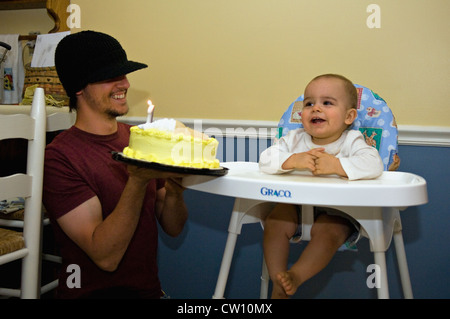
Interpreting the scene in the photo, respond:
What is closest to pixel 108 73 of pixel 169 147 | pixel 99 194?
pixel 99 194

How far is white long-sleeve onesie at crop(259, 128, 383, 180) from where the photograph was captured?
0.99 metres

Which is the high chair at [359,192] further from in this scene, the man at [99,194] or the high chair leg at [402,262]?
the man at [99,194]

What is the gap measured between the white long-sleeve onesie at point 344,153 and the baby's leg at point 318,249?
15 centimetres

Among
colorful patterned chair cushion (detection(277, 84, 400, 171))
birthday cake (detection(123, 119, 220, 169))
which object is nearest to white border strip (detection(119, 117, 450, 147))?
colorful patterned chair cushion (detection(277, 84, 400, 171))

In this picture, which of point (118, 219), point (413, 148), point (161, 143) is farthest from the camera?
point (413, 148)

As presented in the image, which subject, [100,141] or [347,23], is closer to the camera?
[100,141]

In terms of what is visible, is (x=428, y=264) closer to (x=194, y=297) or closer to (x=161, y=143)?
(x=194, y=297)

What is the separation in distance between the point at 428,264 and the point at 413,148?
0.42m

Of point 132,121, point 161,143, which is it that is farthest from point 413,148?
point 132,121

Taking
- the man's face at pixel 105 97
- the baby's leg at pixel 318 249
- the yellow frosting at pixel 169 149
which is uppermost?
the man's face at pixel 105 97

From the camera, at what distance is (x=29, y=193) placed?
115 centimetres

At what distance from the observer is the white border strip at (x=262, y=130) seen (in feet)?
4.60

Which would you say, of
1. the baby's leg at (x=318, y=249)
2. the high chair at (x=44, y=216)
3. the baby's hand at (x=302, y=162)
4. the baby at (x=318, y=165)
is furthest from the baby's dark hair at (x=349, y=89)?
the high chair at (x=44, y=216)
